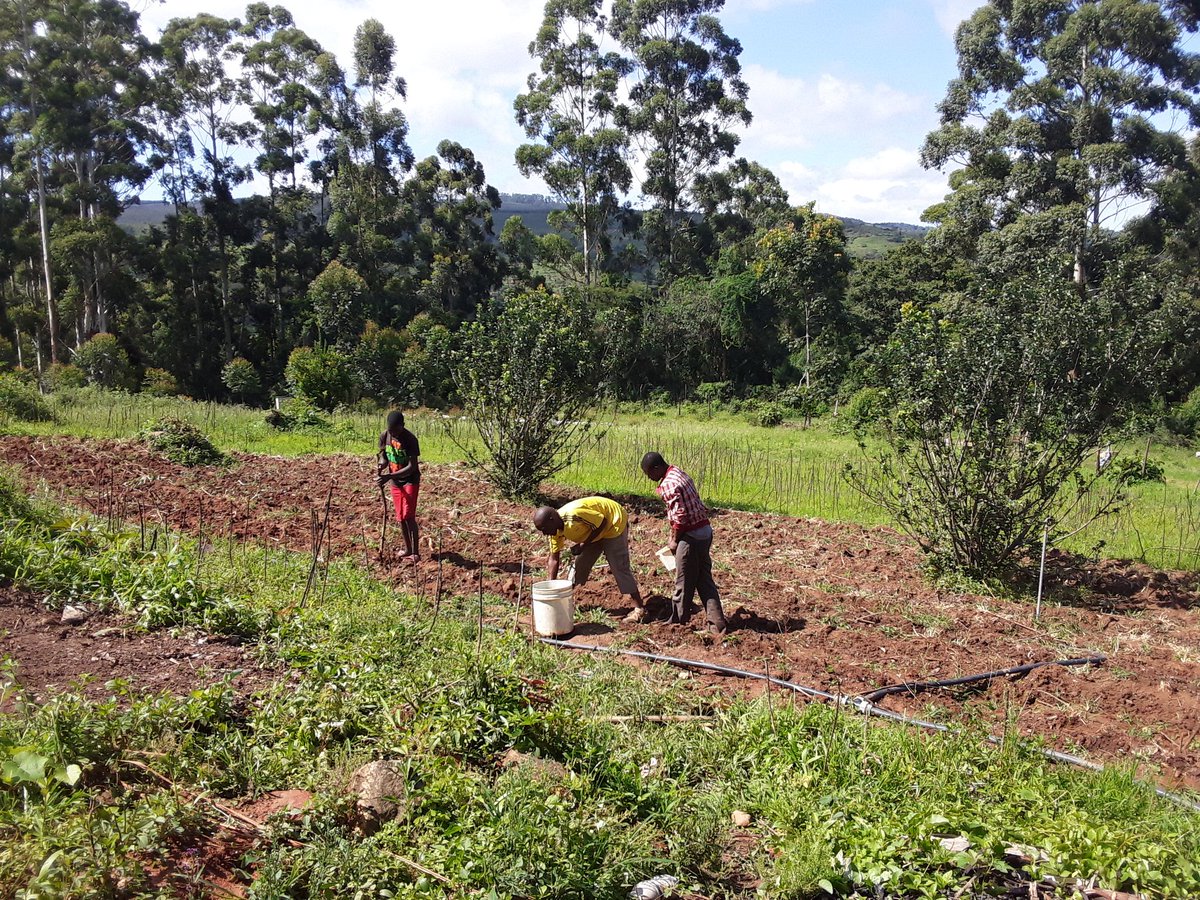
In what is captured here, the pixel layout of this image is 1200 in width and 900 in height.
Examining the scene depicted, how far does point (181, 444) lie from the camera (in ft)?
40.3

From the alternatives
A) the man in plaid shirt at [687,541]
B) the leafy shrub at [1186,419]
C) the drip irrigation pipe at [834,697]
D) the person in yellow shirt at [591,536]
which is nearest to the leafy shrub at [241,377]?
the person in yellow shirt at [591,536]

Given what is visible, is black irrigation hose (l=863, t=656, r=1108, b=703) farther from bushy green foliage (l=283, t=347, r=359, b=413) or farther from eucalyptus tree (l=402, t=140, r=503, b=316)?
eucalyptus tree (l=402, t=140, r=503, b=316)

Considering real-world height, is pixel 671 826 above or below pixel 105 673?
below

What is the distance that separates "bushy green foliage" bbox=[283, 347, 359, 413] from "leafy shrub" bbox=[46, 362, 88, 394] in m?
5.35

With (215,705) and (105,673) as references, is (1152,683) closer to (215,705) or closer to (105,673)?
(215,705)

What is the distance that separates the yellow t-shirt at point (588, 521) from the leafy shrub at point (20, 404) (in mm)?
14118

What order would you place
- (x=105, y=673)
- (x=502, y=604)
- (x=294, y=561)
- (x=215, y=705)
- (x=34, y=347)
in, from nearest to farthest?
(x=215, y=705), (x=105, y=673), (x=502, y=604), (x=294, y=561), (x=34, y=347)

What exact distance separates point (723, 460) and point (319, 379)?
481 inches

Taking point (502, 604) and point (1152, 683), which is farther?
point (502, 604)

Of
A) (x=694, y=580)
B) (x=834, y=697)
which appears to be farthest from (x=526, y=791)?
(x=694, y=580)

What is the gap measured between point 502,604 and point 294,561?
76.4 inches

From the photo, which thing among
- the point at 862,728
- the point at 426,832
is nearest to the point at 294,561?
the point at 426,832

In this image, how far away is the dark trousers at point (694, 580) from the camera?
6258mm

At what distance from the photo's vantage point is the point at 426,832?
11.1 feet
